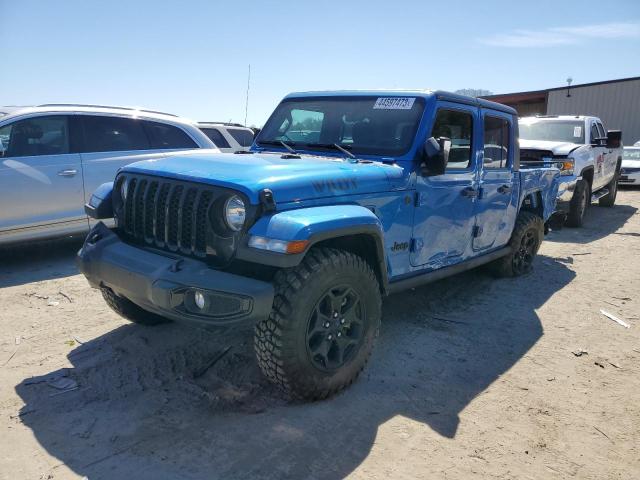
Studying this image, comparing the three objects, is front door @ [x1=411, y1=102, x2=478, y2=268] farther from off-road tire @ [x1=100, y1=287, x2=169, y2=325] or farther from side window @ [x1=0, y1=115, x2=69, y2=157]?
side window @ [x1=0, y1=115, x2=69, y2=157]

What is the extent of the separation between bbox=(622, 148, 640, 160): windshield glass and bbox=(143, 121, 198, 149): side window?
13538 millimetres

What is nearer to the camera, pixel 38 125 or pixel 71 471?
pixel 71 471

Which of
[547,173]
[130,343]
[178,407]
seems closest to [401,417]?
[178,407]

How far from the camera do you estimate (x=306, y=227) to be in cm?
268

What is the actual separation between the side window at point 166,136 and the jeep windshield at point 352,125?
2719 mm

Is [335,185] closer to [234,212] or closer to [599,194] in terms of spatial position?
[234,212]

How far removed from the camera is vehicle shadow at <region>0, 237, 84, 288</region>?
5355 millimetres

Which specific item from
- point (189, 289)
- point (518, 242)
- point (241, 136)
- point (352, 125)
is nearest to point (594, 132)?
point (518, 242)

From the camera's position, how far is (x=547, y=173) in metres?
6.09

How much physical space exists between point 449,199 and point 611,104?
22466 millimetres

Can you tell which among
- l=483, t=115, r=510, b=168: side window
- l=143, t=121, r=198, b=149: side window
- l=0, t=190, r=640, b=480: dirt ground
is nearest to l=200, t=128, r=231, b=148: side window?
l=143, t=121, r=198, b=149: side window

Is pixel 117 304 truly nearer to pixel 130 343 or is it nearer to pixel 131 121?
pixel 130 343

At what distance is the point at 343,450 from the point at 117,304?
2.04 metres

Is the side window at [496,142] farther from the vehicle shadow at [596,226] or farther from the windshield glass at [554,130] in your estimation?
the windshield glass at [554,130]
